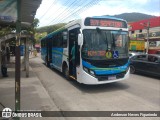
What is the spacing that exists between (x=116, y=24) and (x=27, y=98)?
4.92m

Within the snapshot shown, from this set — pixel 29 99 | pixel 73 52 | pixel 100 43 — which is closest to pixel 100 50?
pixel 100 43

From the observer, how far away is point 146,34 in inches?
1996

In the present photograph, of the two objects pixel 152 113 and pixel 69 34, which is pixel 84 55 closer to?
pixel 69 34

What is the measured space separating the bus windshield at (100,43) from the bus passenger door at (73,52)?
0.71 metres

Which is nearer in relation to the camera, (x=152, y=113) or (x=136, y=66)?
(x=152, y=113)

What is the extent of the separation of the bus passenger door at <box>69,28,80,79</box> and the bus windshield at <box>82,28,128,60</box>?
0.71 meters

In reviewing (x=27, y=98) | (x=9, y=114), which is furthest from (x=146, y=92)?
(x=9, y=114)

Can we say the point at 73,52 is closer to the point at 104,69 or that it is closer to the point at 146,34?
the point at 104,69

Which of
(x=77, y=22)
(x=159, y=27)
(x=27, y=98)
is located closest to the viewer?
(x=27, y=98)

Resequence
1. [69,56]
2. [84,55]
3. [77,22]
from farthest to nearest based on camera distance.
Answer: [69,56], [77,22], [84,55]

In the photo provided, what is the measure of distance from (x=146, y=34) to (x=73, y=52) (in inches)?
1746

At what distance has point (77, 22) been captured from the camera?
9.23 m

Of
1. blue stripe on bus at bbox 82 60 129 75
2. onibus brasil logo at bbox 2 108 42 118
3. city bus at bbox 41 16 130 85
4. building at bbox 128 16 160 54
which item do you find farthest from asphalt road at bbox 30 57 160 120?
building at bbox 128 16 160 54

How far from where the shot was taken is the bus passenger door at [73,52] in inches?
371
